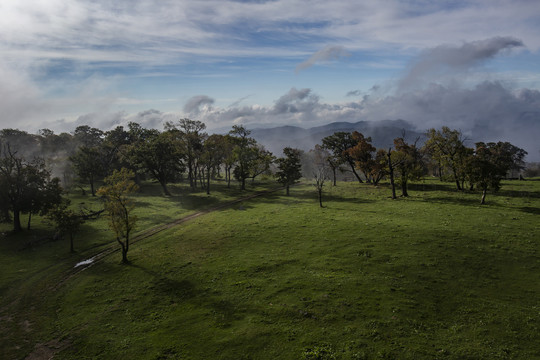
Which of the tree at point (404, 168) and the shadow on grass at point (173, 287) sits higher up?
the tree at point (404, 168)

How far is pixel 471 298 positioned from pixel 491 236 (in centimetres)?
1671

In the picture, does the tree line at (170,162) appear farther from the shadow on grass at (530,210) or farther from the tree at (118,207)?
the shadow on grass at (530,210)

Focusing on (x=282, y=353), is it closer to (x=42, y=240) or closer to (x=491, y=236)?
(x=491, y=236)

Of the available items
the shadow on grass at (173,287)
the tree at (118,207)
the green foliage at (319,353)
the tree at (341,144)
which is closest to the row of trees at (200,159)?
the tree at (341,144)

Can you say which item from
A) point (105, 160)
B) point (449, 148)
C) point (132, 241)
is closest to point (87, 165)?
point (105, 160)

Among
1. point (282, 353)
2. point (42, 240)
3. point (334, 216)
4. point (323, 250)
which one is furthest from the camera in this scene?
point (334, 216)

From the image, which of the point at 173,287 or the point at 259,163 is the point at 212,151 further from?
the point at 173,287

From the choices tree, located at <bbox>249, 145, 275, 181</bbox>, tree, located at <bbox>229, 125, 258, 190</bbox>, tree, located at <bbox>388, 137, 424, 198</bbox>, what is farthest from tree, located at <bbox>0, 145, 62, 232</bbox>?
tree, located at <bbox>388, 137, 424, 198</bbox>

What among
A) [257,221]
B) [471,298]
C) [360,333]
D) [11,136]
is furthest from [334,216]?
[11,136]

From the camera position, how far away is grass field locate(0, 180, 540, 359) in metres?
20.8

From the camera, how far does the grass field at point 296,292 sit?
68.3 ft

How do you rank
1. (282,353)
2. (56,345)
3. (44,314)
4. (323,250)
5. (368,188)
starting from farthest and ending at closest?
(368,188), (323,250), (44,314), (56,345), (282,353)

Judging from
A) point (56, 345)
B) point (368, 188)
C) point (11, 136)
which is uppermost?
point (11, 136)

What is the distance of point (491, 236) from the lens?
36.8 meters
